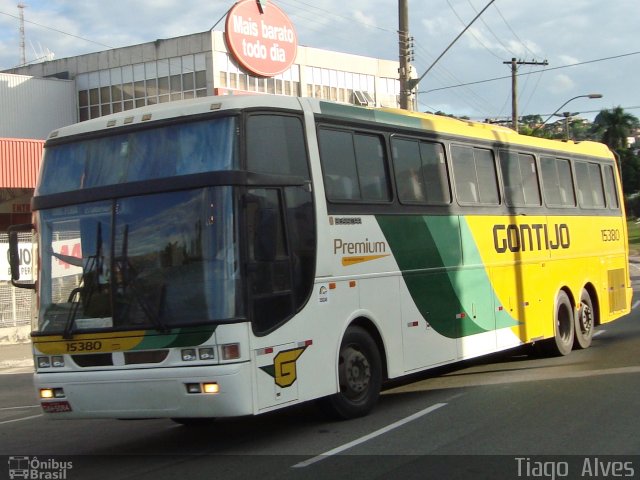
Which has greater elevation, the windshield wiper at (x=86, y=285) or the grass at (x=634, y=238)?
the grass at (x=634, y=238)

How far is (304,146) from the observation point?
8906mm

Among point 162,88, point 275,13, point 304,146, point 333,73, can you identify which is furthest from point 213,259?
point 333,73

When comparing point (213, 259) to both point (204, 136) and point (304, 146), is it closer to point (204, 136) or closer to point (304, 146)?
point (204, 136)

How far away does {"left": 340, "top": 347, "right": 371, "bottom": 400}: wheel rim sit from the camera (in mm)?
9172

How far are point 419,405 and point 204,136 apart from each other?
4272mm

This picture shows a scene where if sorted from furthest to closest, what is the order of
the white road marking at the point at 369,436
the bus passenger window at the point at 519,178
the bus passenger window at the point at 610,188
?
the bus passenger window at the point at 610,188 → the bus passenger window at the point at 519,178 → the white road marking at the point at 369,436

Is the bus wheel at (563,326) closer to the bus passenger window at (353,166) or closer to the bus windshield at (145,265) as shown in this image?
the bus passenger window at (353,166)

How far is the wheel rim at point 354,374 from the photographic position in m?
9.17

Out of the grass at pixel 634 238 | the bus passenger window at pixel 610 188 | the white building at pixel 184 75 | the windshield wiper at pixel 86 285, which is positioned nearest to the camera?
the windshield wiper at pixel 86 285

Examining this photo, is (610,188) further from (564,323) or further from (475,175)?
(475,175)

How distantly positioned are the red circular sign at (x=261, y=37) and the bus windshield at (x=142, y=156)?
25456mm

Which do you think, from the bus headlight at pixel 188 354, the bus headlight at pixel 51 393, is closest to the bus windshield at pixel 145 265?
the bus headlight at pixel 188 354

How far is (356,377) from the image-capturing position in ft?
30.7

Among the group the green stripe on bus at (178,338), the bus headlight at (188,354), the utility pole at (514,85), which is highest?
the utility pole at (514,85)
